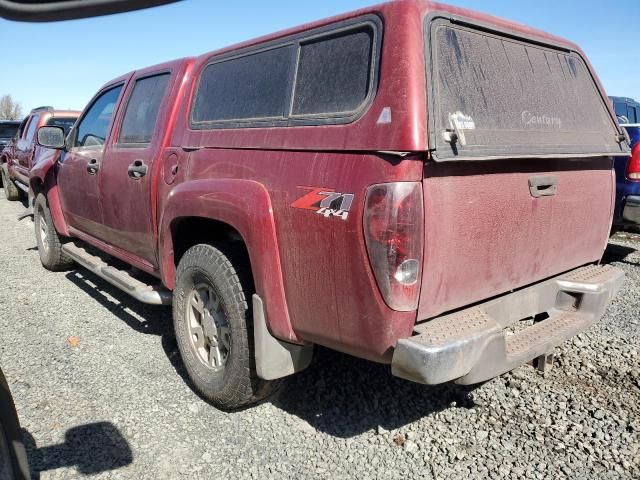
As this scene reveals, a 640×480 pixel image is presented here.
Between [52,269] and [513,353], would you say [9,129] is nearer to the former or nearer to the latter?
[52,269]

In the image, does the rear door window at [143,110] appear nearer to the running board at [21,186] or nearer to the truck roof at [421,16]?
the truck roof at [421,16]

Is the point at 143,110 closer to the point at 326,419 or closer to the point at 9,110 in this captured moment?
the point at 326,419

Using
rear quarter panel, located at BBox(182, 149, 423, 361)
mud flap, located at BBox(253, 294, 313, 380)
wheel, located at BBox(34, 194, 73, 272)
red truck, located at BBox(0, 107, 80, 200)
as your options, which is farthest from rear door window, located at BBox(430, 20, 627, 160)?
red truck, located at BBox(0, 107, 80, 200)

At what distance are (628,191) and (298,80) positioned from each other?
449cm

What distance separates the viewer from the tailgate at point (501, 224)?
2174 mm

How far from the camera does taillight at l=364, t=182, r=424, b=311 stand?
6.73 feet

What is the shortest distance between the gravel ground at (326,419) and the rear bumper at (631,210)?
6.08 feet

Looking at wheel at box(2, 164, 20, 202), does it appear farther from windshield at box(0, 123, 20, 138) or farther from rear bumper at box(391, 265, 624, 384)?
rear bumper at box(391, 265, 624, 384)

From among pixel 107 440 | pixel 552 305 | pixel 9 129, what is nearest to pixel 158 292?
pixel 107 440

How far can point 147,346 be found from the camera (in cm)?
401

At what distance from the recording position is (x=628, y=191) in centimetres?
559

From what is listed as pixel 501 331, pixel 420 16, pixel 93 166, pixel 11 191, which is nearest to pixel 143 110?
pixel 93 166

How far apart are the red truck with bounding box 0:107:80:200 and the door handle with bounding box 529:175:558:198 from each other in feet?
28.9

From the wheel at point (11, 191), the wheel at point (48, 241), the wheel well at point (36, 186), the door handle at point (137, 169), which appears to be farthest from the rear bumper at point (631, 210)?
the wheel at point (11, 191)
